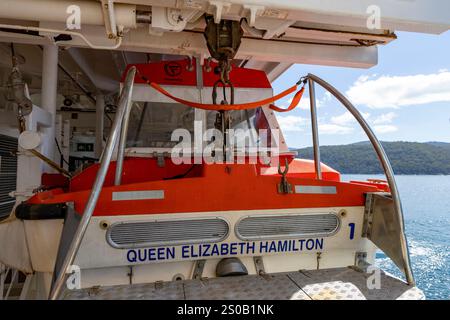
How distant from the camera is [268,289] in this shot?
158 cm

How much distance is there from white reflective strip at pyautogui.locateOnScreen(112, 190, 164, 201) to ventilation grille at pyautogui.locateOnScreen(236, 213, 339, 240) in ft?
1.73

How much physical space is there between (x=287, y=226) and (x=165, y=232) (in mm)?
777

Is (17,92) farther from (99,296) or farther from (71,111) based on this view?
(71,111)

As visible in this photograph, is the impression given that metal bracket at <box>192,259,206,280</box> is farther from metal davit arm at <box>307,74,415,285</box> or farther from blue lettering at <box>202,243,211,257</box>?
metal davit arm at <box>307,74,415,285</box>

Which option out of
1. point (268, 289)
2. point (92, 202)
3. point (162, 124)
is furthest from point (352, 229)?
point (162, 124)

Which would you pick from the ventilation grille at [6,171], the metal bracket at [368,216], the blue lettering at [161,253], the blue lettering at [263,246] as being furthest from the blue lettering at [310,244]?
the ventilation grille at [6,171]

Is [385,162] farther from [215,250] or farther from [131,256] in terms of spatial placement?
[131,256]

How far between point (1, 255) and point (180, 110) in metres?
1.90

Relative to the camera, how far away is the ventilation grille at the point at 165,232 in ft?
5.59

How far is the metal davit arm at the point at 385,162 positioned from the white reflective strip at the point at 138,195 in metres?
1.38

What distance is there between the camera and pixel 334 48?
96.6 inches

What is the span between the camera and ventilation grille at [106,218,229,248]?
5.59ft

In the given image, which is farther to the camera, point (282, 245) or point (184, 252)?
point (282, 245)
